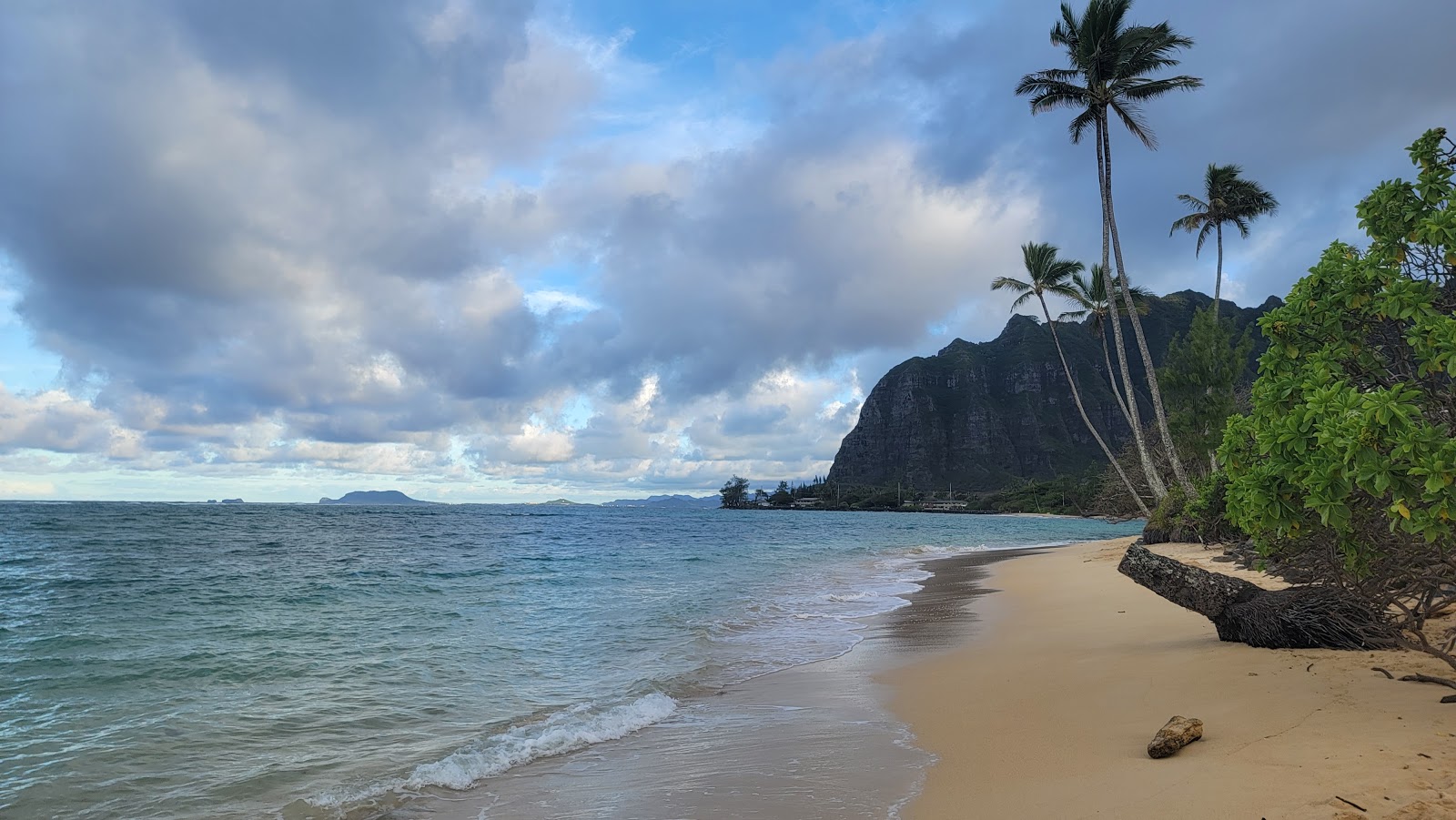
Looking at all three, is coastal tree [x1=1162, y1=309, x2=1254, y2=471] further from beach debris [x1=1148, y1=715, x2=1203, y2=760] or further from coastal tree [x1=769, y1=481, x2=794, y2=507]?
coastal tree [x1=769, y1=481, x2=794, y2=507]

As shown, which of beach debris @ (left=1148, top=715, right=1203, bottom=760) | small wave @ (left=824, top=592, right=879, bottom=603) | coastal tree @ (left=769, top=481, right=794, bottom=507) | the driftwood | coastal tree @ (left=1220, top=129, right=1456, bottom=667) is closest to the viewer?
coastal tree @ (left=1220, top=129, right=1456, bottom=667)

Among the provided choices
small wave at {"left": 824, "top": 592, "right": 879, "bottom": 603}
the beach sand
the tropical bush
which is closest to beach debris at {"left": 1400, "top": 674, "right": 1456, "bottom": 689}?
the beach sand

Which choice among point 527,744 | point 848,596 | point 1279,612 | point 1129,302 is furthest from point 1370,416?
point 1129,302

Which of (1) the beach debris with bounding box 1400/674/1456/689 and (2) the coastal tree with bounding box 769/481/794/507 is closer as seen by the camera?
(1) the beach debris with bounding box 1400/674/1456/689

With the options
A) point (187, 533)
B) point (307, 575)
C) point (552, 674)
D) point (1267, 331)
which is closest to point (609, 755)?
point (552, 674)

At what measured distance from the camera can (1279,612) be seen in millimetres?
6754

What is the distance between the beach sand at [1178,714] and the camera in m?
3.57

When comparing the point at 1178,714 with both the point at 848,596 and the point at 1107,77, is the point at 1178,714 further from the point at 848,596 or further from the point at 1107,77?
the point at 1107,77

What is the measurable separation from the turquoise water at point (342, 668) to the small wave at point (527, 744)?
0.02m

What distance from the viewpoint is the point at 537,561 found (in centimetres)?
2906

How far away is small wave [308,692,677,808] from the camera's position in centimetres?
564

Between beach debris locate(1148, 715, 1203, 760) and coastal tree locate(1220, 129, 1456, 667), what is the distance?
134 centimetres

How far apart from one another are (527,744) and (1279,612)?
7.09 m

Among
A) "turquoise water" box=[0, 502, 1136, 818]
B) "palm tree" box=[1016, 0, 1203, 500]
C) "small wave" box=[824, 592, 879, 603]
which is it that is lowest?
"small wave" box=[824, 592, 879, 603]
